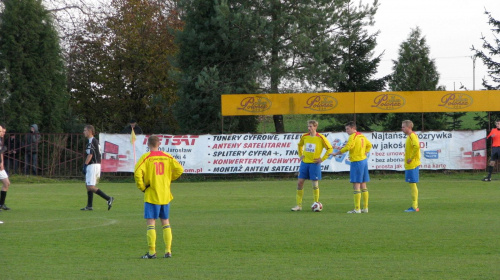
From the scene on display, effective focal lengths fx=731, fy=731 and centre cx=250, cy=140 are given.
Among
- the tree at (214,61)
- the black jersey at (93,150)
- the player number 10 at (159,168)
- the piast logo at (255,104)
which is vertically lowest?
the player number 10 at (159,168)

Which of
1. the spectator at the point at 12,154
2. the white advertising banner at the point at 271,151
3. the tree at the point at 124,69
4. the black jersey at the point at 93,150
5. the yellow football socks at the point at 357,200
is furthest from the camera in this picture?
the tree at the point at 124,69

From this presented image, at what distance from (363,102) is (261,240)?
21.4 m

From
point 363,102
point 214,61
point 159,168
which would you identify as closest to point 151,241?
point 159,168

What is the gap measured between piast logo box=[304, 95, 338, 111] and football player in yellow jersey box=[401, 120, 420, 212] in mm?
15420

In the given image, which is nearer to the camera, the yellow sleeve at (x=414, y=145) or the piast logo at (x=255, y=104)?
the yellow sleeve at (x=414, y=145)

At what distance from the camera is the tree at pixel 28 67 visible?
34.6 m

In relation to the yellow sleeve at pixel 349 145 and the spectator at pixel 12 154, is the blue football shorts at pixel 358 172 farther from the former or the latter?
the spectator at pixel 12 154

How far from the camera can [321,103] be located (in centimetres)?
3241

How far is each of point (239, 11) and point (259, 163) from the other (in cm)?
919

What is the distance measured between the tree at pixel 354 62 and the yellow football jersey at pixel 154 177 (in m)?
28.3

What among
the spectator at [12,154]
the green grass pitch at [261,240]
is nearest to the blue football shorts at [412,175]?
the green grass pitch at [261,240]

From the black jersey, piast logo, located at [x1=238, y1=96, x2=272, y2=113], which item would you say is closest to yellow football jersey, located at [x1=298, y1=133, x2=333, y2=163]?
the black jersey

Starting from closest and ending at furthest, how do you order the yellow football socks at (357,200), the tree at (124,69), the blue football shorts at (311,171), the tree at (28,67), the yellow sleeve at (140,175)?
1. the yellow sleeve at (140,175)
2. the yellow football socks at (357,200)
3. the blue football shorts at (311,171)
4. the tree at (28,67)
5. the tree at (124,69)

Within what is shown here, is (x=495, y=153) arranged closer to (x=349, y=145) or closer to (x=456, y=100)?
(x=456, y=100)
